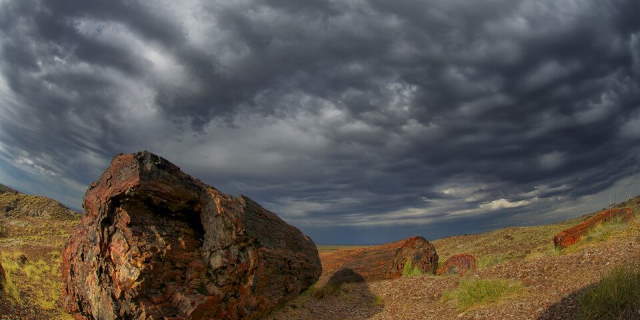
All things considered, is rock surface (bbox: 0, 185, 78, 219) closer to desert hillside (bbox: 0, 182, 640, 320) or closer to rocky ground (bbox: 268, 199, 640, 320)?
desert hillside (bbox: 0, 182, 640, 320)

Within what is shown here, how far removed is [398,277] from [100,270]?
12126 mm

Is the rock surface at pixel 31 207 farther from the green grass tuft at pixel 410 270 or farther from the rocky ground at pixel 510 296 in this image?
the green grass tuft at pixel 410 270

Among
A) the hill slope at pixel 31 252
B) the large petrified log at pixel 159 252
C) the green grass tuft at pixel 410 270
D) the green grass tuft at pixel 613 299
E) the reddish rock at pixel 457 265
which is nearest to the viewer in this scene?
the green grass tuft at pixel 613 299

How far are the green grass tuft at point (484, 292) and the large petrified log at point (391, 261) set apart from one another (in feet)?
19.7

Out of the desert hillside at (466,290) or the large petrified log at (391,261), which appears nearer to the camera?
the desert hillside at (466,290)

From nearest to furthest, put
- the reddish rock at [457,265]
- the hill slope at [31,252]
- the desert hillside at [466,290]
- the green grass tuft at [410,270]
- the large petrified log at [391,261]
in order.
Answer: the desert hillside at [466,290], the hill slope at [31,252], the green grass tuft at [410,270], the large petrified log at [391,261], the reddish rock at [457,265]

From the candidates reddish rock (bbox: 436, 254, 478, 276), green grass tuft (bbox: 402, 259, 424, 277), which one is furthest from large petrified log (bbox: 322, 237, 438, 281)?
reddish rock (bbox: 436, 254, 478, 276)

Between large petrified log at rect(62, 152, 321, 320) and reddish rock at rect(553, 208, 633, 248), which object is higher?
reddish rock at rect(553, 208, 633, 248)

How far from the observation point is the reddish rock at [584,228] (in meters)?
15.4

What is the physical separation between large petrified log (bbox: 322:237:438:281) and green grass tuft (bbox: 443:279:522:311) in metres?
6.01

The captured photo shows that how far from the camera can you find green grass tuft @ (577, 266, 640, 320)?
632 centimetres

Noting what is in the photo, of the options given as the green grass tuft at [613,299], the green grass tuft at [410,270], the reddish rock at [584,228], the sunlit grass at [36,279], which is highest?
the reddish rock at [584,228]

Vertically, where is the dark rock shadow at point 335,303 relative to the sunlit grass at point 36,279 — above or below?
above

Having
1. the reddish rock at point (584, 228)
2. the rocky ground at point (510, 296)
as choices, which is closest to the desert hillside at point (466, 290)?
the rocky ground at point (510, 296)
